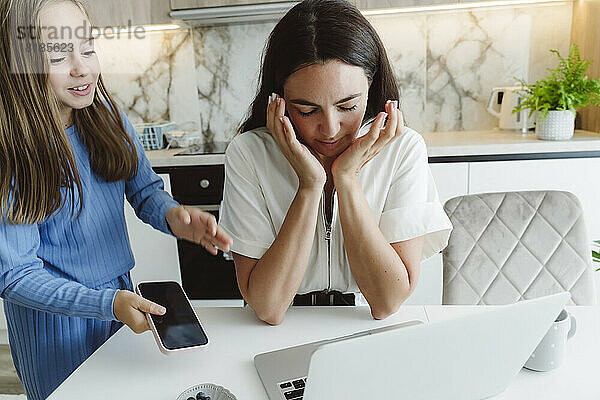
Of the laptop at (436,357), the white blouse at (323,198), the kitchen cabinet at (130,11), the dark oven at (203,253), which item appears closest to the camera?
the laptop at (436,357)

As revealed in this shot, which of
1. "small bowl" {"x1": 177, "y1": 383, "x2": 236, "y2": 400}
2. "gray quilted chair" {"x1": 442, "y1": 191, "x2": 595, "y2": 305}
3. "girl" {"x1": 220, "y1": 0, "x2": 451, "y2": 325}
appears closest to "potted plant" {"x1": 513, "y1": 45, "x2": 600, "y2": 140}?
"gray quilted chair" {"x1": 442, "y1": 191, "x2": 595, "y2": 305}

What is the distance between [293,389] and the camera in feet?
2.63

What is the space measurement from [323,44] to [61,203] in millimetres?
617

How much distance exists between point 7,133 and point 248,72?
1.90m

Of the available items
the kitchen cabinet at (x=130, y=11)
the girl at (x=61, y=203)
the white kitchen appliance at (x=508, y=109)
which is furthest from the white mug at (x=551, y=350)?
the kitchen cabinet at (x=130, y=11)

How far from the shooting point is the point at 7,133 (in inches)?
38.4

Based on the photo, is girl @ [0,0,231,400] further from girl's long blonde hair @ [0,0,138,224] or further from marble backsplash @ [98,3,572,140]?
marble backsplash @ [98,3,572,140]

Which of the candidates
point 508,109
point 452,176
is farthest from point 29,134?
point 508,109

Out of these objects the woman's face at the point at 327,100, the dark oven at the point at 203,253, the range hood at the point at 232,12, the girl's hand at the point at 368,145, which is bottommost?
the dark oven at the point at 203,253

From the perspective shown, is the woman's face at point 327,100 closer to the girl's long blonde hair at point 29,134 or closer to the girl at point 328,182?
the girl at point 328,182

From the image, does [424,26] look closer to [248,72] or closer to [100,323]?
[248,72]

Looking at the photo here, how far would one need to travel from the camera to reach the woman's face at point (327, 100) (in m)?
A: 1.04

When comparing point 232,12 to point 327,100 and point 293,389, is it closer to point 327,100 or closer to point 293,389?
point 327,100

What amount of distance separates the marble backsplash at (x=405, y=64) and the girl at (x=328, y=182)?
1617 millimetres
